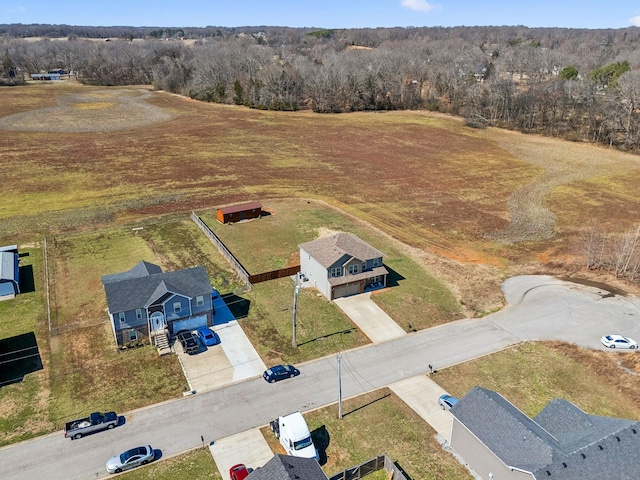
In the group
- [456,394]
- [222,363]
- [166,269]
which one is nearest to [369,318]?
[456,394]

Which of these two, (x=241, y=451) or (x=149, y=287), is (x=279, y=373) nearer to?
(x=241, y=451)

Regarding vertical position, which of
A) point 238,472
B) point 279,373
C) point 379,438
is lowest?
point 379,438

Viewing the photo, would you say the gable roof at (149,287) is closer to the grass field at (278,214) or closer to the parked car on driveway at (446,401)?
the grass field at (278,214)

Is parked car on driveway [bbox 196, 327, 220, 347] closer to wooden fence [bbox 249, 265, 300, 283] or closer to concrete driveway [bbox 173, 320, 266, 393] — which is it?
concrete driveway [bbox 173, 320, 266, 393]

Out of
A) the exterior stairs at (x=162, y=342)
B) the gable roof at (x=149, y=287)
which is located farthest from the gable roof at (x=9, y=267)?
the exterior stairs at (x=162, y=342)

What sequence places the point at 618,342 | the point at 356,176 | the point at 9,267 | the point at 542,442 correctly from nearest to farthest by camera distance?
the point at 542,442 → the point at 618,342 → the point at 9,267 → the point at 356,176

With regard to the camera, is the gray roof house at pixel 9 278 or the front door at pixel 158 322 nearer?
the front door at pixel 158 322

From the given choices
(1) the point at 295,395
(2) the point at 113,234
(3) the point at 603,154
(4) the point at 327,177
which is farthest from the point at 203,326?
(3) the point at 603,154
